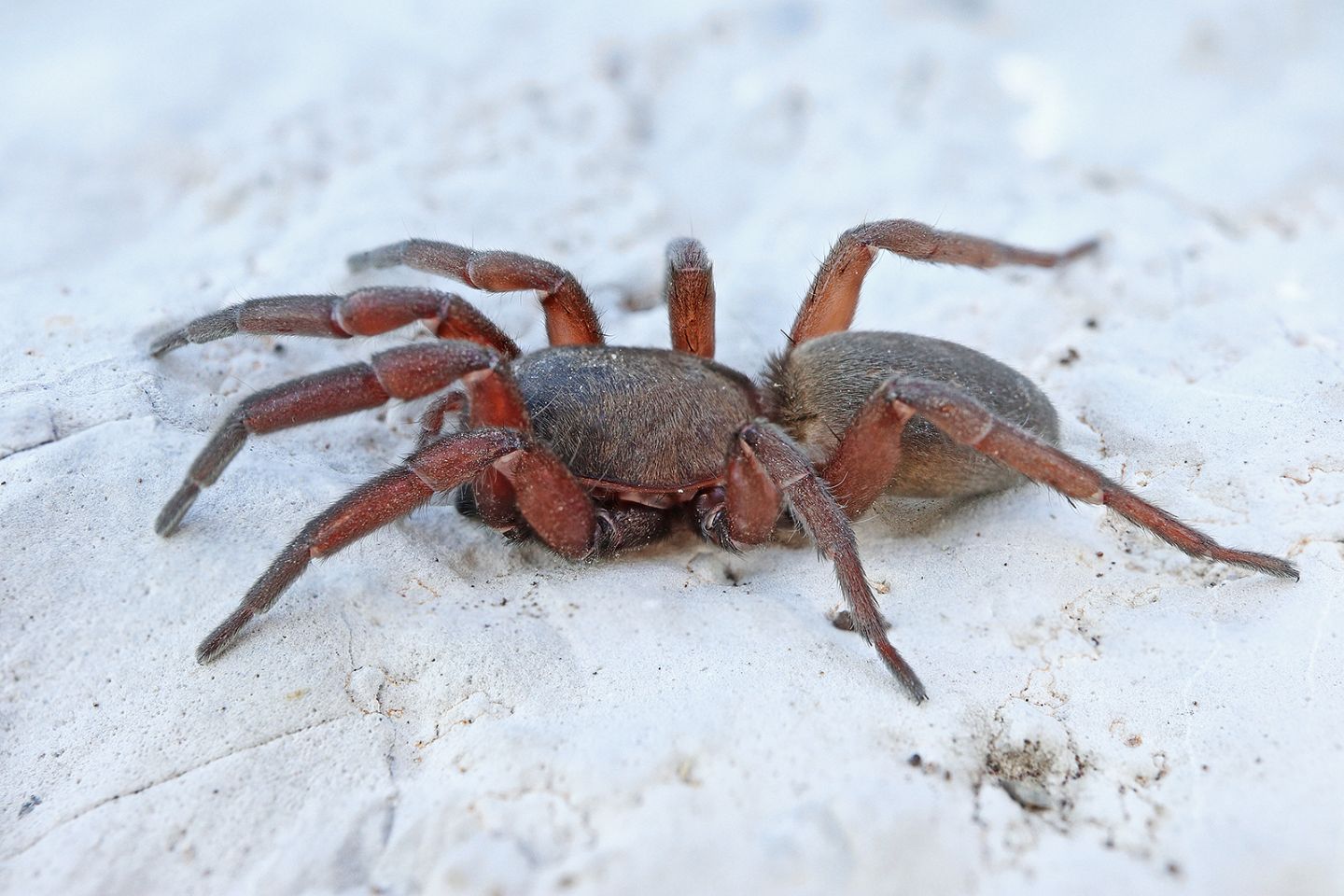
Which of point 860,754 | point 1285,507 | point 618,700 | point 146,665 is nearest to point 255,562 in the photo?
point 146,665

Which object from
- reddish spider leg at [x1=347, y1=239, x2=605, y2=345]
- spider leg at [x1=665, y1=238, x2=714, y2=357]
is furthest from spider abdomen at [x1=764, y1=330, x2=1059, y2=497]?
reddish spider leg at [x1=347, y1=239, x2=605, y2=345]

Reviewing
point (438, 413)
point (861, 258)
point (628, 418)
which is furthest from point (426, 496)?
point (861, 258)

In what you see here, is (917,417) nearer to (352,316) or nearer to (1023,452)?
(1023,452)

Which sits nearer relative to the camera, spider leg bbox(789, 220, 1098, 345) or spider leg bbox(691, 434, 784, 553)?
spider leg bbox(691, 434, 784, 553)

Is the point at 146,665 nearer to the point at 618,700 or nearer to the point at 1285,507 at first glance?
the point at 618,700

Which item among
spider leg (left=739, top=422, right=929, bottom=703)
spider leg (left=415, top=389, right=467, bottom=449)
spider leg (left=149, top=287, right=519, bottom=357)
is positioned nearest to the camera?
spider leg (left=739, top=422, right=929, bottom=703)

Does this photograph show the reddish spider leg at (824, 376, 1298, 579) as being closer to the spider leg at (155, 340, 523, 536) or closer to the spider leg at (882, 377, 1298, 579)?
the spider leg at (882, 377, 1298, 579)
